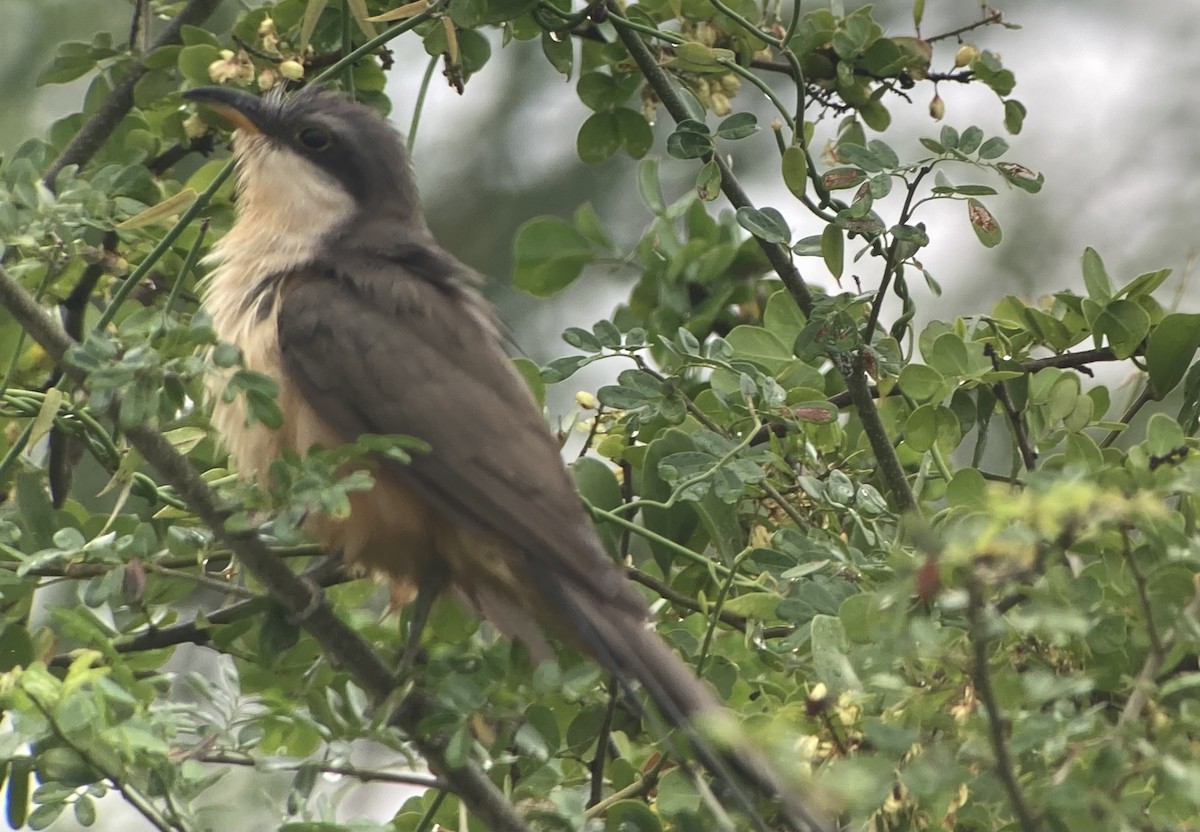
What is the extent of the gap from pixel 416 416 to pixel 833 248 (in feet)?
2.95

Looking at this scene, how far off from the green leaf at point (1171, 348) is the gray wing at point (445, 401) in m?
1.09

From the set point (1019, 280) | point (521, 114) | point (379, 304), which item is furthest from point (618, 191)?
point (379, 304)

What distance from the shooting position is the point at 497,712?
2.34 m

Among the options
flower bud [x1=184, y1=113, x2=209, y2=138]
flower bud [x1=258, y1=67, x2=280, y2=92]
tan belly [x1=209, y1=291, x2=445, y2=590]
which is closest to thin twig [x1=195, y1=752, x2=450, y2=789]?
tan belly [x1=209, y1=291, x2=445, y2=590]

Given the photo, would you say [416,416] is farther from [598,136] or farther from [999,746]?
[999,746]

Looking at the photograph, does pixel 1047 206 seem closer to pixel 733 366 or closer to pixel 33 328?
pixel 733 366

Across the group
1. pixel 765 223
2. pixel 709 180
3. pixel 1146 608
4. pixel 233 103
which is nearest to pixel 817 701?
pixel 1146 608

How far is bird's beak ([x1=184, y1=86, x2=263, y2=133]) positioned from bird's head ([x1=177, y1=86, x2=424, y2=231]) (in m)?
0.16

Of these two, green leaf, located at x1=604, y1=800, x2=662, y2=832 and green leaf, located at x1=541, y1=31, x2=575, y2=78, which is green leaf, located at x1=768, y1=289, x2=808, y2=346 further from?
green leaf, located at x1=604, y1=800, x2=662, y2=832

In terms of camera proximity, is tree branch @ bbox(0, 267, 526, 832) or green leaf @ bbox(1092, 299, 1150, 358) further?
green leaf @ bbox(1092, 299, 1150, 358)

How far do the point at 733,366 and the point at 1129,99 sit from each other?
689cm

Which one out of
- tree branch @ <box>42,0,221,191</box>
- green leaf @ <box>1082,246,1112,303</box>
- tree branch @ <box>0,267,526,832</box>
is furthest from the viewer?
tree branch @ <box>42,0,221,191</box>

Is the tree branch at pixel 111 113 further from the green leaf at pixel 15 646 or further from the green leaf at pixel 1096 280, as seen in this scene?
the green leaf at pixel 1096 280

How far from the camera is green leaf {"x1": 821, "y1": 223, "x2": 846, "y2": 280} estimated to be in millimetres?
2715
